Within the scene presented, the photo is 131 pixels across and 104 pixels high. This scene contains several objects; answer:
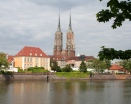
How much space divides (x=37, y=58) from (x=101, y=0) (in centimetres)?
9390

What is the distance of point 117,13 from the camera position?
580cm

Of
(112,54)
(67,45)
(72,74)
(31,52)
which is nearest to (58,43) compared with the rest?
(67,45)

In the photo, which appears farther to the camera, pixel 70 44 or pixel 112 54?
pixel 70 44

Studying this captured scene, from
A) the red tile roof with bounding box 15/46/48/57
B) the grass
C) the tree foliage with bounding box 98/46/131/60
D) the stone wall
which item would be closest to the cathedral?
the red tile roof with bounding box 15/46/48/57

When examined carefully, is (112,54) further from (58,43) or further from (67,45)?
(67,45)

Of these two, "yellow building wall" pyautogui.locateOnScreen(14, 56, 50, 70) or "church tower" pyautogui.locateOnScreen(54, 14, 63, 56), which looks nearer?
"yellow building wall" pyautogui.locateOnScreen(14, 56, 50, 70)

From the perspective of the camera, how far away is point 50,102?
29078mm

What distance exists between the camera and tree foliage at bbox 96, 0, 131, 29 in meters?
5.62

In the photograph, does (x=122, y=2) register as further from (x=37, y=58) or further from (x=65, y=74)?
(x=37, y=58)

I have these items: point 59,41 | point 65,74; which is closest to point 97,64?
point 65,74

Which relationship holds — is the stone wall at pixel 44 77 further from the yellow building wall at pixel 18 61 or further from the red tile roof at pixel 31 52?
the red tile roof at pixel 31 52

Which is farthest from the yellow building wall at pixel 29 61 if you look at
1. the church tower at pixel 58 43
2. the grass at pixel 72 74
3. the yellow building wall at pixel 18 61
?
the church tower at pixel 58 43

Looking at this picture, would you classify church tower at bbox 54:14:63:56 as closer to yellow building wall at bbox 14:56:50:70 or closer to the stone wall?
yellow building wall at bbox 14:56:50:70

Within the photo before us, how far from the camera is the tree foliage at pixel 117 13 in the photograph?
5621mm
